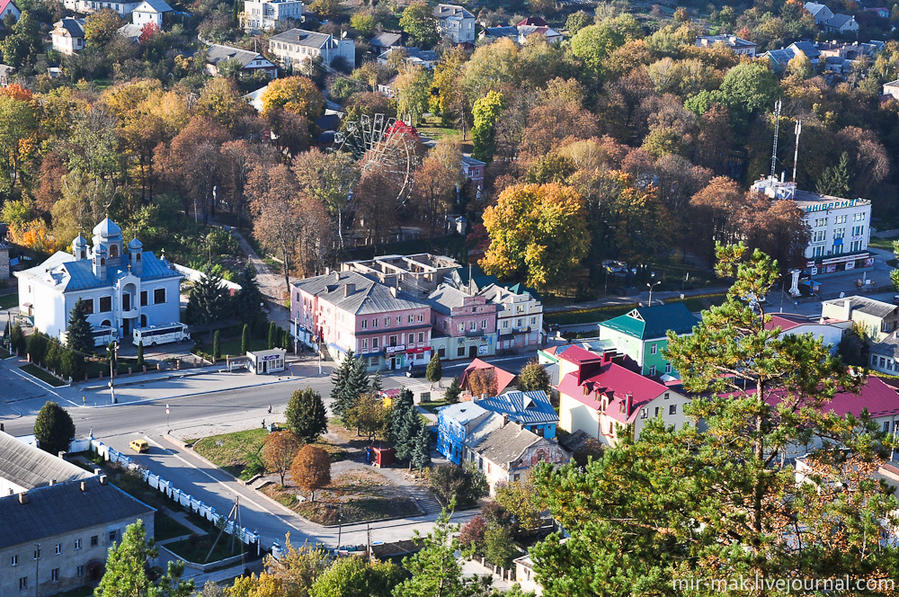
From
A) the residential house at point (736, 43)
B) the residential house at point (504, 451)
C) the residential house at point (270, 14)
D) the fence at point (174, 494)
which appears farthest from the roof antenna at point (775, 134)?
the fence at point (174, 494)

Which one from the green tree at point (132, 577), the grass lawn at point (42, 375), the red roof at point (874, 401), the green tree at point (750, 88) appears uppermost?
the green tree at point (750, 88)

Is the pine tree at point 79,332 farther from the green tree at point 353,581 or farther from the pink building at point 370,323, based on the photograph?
the green tree at point 353,581

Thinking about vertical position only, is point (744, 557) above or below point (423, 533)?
above

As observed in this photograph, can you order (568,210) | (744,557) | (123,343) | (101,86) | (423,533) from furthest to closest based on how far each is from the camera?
(101,86), (568,210), (123,343), (423,533), (744,557)

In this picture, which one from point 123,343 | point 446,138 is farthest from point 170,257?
point 446,138

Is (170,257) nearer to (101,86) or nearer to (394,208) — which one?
(394,208)
